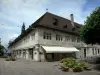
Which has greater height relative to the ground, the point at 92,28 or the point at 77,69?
the point at 92,28

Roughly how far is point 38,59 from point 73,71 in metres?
14.4

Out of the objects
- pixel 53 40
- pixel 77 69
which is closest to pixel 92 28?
pixel 77 69

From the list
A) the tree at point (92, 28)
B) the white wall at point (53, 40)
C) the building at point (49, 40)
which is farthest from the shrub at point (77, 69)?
the white wall at point (53, 40)

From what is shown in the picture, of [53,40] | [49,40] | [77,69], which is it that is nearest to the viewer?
[77,69]

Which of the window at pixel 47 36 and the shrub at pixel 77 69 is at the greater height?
the window at pixel 47 36

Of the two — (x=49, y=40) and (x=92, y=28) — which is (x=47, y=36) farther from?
(x=92, y=28)

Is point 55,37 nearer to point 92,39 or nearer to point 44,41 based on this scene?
point 44,41

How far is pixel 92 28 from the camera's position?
588 inches

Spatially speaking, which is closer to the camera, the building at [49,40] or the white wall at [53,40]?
the building at [49,40]

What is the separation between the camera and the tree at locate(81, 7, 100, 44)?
14727 mm

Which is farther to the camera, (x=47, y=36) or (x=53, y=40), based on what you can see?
(x=53, y=40)

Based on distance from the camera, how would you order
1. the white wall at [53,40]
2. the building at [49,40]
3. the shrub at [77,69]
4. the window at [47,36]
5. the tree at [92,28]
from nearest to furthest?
the shrub at [77,69] < the tree at [92,28] < the building at [49,40] < the white wall at [53,40] < the window at [47,36]

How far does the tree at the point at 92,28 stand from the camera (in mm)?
14727

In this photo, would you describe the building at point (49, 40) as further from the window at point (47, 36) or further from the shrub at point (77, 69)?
the shrub at point (77, 69)
